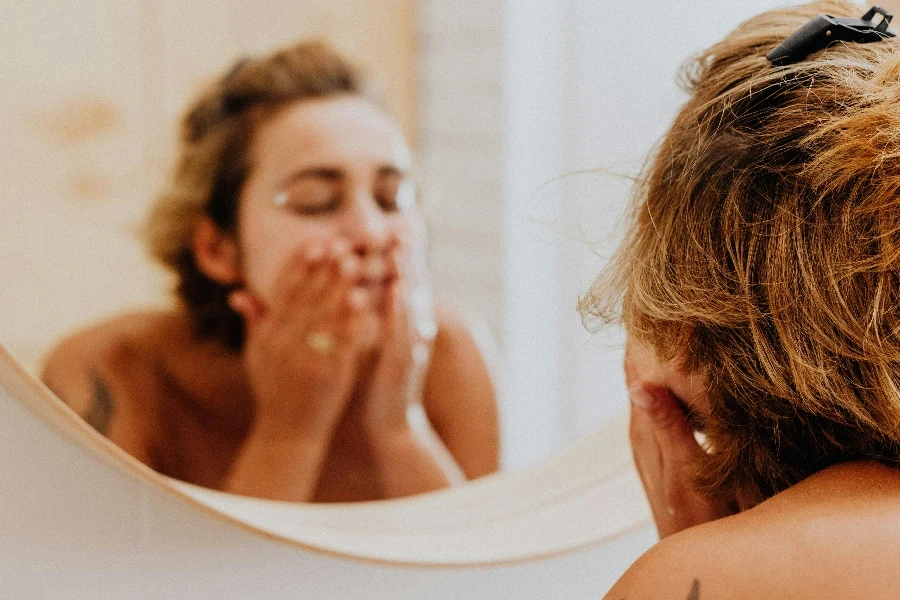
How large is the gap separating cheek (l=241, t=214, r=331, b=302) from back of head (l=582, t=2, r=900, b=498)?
0.54 m

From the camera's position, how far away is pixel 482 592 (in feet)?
1.53

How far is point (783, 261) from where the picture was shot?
0.96ft

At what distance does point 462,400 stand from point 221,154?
36 cm

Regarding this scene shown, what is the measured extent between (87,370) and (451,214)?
622mm

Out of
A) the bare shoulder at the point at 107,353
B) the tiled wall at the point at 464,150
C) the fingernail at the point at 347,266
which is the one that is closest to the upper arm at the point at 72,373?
the bare shoulder at the point at 107,353

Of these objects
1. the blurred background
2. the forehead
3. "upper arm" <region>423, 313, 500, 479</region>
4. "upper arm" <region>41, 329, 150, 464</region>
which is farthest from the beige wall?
"upper arm" <region>423, 313, 500, 479</region>

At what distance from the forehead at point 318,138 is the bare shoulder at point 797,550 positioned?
618 millimetres

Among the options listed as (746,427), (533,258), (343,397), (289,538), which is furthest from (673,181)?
(533,258)

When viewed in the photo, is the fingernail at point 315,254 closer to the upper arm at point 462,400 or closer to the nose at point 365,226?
the nose at point 365,226

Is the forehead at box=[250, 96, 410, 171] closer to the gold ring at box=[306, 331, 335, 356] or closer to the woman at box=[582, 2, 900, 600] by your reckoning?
the gold ring at box=[306, 331, 335, 356]

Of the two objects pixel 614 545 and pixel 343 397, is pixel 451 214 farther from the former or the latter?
pixel 614 545

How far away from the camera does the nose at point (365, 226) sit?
0.84 meters

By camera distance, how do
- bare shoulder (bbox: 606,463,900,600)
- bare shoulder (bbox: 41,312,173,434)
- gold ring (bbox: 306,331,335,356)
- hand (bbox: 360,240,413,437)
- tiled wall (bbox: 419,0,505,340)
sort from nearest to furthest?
bare shoulder (bbox: 606,463,900,600) < bare shoulder (bbox: 41,312,173,434) < gold ring (bbox: 306,331,335,356) < hand (bbox: 360,240,413,437) < tiled wall (bbox: 419,0,505,340)

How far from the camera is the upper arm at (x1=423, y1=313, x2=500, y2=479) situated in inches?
34.9
